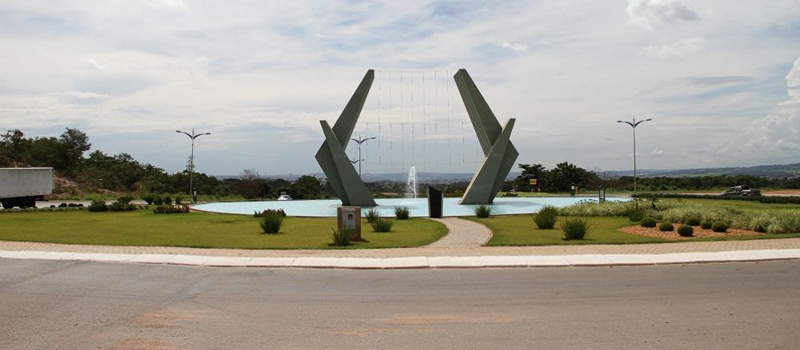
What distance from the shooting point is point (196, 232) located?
22.9m

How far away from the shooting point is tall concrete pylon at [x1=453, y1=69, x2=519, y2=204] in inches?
1506

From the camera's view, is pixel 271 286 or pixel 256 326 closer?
pixel 256 326

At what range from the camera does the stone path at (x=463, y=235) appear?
18.7 meters

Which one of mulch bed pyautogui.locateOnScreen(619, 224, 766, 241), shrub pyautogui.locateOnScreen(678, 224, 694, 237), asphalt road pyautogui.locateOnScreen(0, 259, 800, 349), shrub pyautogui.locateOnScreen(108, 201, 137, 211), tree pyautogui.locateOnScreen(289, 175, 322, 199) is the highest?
tree pyautogui.locateOnScreen(289, 175, 322, 199)

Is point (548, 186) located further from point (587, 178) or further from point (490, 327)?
point (490, 327)

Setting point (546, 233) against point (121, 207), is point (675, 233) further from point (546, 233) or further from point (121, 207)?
point (121, 207)

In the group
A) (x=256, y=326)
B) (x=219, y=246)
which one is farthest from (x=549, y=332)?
(x=219, y=246)

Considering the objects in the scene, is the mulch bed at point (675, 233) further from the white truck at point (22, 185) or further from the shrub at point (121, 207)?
the white truck at point (22, 185)

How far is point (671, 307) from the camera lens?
32.6ft

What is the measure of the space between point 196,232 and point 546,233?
12.5m

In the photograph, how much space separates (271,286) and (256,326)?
127 inches

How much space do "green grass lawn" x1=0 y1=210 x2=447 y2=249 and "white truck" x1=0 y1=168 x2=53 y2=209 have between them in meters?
8.78

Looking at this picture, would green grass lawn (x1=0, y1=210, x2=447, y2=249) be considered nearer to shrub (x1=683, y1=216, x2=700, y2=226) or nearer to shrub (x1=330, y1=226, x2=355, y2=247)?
shrub (x1=330, y1=226, x2=355, y2=247)

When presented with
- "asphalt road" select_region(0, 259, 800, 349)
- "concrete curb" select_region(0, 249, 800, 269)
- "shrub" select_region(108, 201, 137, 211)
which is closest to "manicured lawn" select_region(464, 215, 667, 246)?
"concrete curb" select_region(0, 249, 800, 269)
